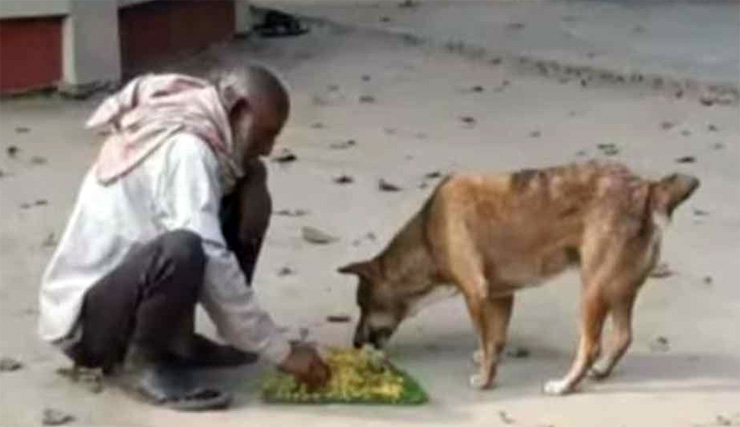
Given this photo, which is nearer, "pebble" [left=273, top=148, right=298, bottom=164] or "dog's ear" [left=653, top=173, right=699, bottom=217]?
"dog's ear" [left=653, top=173, right=699, bottom=217]

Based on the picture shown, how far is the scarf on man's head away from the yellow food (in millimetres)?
564

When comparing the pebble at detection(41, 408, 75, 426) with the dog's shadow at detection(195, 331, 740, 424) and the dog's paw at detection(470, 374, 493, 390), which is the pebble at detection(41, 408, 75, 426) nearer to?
the dog's shadow at detection(195, 331, 740, 424)

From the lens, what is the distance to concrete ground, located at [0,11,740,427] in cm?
619

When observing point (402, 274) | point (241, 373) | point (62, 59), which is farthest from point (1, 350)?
point (62, 59)

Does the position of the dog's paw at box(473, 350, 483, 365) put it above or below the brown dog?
below

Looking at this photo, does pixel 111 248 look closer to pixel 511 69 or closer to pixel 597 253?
pixel 597 253

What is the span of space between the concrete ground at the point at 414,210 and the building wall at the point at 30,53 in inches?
4.9

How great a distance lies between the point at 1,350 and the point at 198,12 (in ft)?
18.3

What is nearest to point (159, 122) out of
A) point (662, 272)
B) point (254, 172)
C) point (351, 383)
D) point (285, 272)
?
point (254, 172)

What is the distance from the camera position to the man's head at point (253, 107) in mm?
5957

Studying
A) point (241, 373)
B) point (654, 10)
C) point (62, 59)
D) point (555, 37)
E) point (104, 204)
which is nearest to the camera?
point (104, 204)

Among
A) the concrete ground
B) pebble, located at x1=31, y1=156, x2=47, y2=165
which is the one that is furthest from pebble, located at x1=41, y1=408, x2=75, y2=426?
pebble, located at x1=31, y1=156, x2=47, y2=165

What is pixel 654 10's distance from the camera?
46.1 feet

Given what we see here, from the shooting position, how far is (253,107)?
596cm
